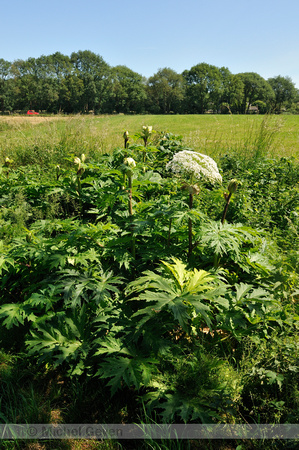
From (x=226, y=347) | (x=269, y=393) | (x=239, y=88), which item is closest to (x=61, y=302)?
(x=226, y=347)

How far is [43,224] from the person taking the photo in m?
2.60

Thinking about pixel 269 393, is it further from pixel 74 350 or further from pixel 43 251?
pixel 43 251

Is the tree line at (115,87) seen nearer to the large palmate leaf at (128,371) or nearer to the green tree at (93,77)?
the green tree at (93,77)

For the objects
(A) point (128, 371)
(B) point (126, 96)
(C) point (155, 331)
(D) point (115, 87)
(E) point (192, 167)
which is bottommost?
(A) point (128, 371)

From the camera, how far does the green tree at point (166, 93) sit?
71.3 m

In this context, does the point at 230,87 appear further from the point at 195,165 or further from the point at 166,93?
the point at 195,165

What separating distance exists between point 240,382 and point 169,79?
92.1m

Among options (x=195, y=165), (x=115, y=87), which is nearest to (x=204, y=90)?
(x=115, y=87)

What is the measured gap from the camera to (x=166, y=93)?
73312 millimetres

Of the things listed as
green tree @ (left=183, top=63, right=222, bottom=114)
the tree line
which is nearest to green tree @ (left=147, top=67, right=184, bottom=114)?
the tree line

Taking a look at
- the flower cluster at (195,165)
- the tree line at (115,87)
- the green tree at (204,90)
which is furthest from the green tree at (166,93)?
the flower cluster at (195,165)

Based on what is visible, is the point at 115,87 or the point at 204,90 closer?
the point at 204,90

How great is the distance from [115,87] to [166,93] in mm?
13765

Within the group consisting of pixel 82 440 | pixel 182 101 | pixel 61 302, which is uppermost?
pixel 182 101
